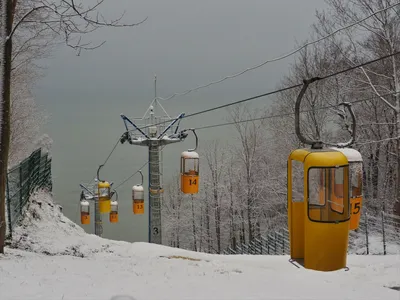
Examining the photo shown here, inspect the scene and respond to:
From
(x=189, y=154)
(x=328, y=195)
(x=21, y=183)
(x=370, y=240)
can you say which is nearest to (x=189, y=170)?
(x=189, y=154)

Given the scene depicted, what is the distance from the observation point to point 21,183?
1249 centimetres

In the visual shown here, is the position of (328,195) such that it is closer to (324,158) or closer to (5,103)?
(324,158)

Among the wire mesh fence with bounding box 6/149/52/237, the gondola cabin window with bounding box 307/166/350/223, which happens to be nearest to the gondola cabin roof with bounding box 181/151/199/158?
the wire mesh fence with bounding box 6/149/52/237

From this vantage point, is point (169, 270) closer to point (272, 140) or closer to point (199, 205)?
point (272, 140)

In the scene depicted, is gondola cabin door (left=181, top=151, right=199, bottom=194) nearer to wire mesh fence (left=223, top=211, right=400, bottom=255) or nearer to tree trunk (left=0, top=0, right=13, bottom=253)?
wire mesh fence (left=223, top=211, right=400, bottom=255)

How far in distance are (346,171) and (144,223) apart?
187 feet

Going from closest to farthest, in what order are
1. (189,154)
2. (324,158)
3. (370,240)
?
1. (324,158)
2. (189,154)
3. (370,240)

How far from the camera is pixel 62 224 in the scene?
15.3 meters

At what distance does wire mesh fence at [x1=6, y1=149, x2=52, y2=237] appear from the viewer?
35.8 feet

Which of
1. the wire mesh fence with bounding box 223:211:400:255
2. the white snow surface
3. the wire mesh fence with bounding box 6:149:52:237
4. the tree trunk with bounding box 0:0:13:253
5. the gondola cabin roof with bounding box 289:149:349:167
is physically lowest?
the wire mesh fence with bounding box 223:211:400:255

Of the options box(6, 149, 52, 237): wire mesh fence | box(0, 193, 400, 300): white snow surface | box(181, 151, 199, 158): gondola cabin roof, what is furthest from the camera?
box(181, 151, 199, 158): gondola cabin roof

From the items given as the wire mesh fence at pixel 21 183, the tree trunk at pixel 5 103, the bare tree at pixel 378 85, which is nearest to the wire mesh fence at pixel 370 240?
the bare tree at pixel 378 85

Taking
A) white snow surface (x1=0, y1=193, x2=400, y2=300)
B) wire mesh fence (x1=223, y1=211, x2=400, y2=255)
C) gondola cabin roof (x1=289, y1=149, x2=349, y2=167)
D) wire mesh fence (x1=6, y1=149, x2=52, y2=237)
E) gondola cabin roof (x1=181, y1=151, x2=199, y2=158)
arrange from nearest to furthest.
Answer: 1. white snow surface (x1=0, y1=193, x2=400, y2=300)
2. gondola cabin roof (x1=289, y1=149, x2=349, y2=167)
3. wire mesh fence (x1=6, y1=149, x2=52, y2=237)
4. gondola cabin roof (x1=181, y1=151, x2=199, y2=158)
5. wire mesh fence (x1=223, y1=211, x2=400, y2=255)

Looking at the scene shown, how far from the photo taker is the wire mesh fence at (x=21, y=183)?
→ 35.8 feet
